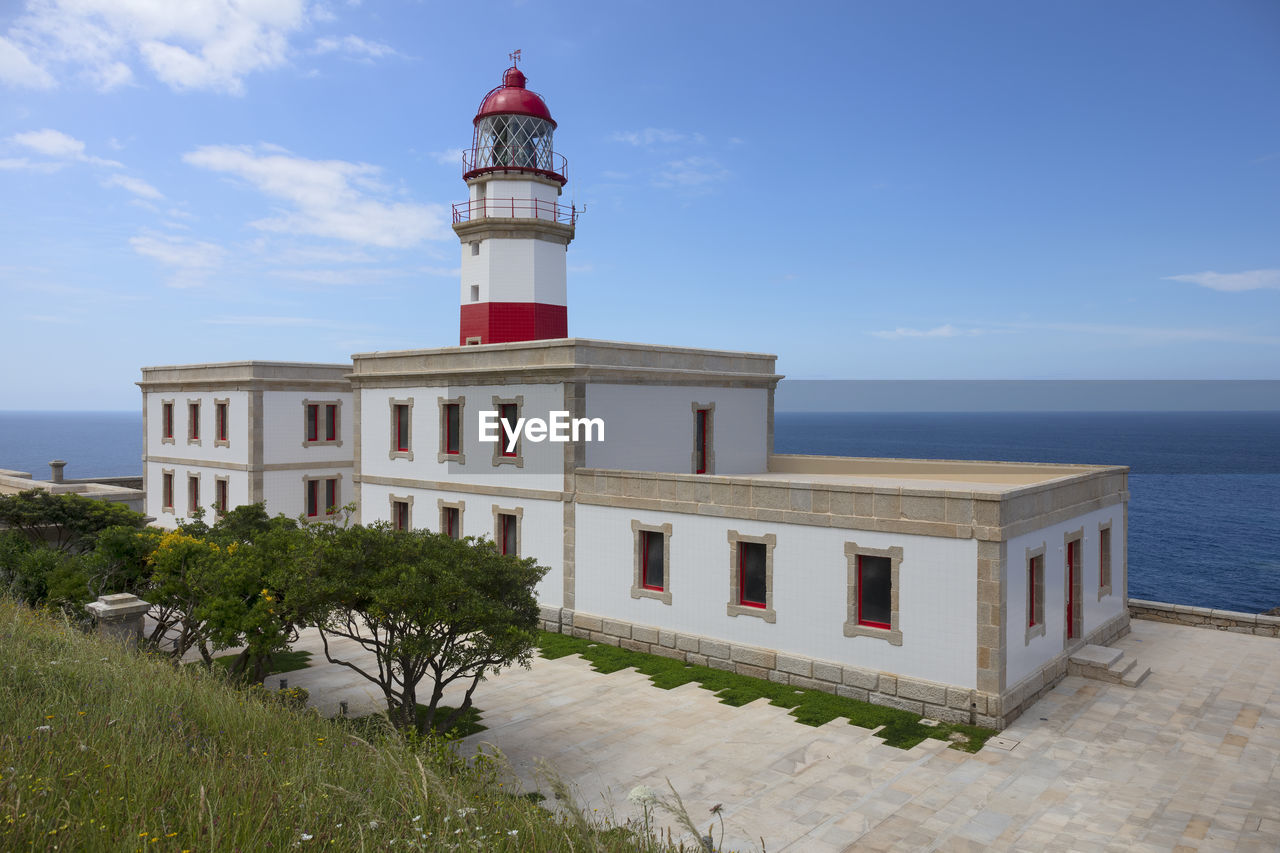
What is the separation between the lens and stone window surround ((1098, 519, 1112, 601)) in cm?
2067

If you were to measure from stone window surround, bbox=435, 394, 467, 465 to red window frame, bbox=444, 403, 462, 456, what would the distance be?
1.5 inches

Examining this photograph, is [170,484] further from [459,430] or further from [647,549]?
[647,549]

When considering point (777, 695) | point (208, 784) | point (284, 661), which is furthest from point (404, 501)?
point (208, 784)

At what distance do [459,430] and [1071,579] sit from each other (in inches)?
650

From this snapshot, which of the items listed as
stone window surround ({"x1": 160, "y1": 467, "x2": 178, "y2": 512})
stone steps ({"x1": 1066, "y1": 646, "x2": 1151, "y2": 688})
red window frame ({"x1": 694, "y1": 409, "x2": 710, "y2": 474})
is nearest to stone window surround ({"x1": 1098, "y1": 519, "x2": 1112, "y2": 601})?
stone steps ({"x1": 1066, "y1": 646, "x2": 1151, "y2": 688})

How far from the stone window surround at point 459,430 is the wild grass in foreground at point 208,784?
15.5 m

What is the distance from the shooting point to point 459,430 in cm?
2519

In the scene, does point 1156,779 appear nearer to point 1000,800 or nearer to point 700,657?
point 1000,800

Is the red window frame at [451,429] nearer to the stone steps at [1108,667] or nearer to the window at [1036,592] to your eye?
the window at [1036,592]

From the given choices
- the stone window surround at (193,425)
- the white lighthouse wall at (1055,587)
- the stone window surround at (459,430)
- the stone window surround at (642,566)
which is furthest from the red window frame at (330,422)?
the white lighthouse wall at (1055,587)

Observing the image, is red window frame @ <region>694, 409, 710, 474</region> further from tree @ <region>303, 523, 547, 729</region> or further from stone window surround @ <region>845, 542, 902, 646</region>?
tree @ <region>303, 523, 547, 729</region>

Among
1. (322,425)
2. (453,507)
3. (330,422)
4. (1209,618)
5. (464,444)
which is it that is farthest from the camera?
(330,422)

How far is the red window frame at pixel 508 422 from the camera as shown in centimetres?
2369

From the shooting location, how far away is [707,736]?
15156 mm
